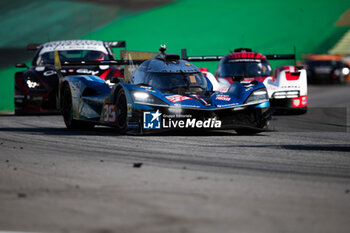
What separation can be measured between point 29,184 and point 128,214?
4.91ft

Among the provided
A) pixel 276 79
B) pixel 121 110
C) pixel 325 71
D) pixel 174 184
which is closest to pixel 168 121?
pixel 121 110

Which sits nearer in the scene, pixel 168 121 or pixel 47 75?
pixel 168 121

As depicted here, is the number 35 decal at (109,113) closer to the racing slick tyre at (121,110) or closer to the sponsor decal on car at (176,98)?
the racing slick tyre at (121,110)

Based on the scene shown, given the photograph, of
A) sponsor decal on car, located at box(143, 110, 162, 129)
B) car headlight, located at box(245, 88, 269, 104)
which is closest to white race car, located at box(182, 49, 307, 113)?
car headlight, located at box(245, 88, 269, 104)

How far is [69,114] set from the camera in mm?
12148

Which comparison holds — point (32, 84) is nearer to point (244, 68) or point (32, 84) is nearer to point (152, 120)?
point (244, 68)

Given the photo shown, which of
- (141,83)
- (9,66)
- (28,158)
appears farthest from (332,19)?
(28,158)

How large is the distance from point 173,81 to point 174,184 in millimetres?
5000

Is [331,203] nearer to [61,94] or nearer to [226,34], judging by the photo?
[61,94]

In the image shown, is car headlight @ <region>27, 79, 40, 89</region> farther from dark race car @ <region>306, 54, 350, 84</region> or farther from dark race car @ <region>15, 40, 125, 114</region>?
dark race car @ <region>306, 54, 350, 84</region>

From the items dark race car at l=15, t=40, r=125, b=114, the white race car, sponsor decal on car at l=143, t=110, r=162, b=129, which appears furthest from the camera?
the white race car

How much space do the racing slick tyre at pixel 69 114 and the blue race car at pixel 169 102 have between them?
0.54 ft

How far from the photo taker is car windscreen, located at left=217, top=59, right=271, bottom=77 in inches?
665

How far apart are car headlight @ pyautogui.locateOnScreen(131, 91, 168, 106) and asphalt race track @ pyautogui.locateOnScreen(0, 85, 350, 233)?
1.66 feet
